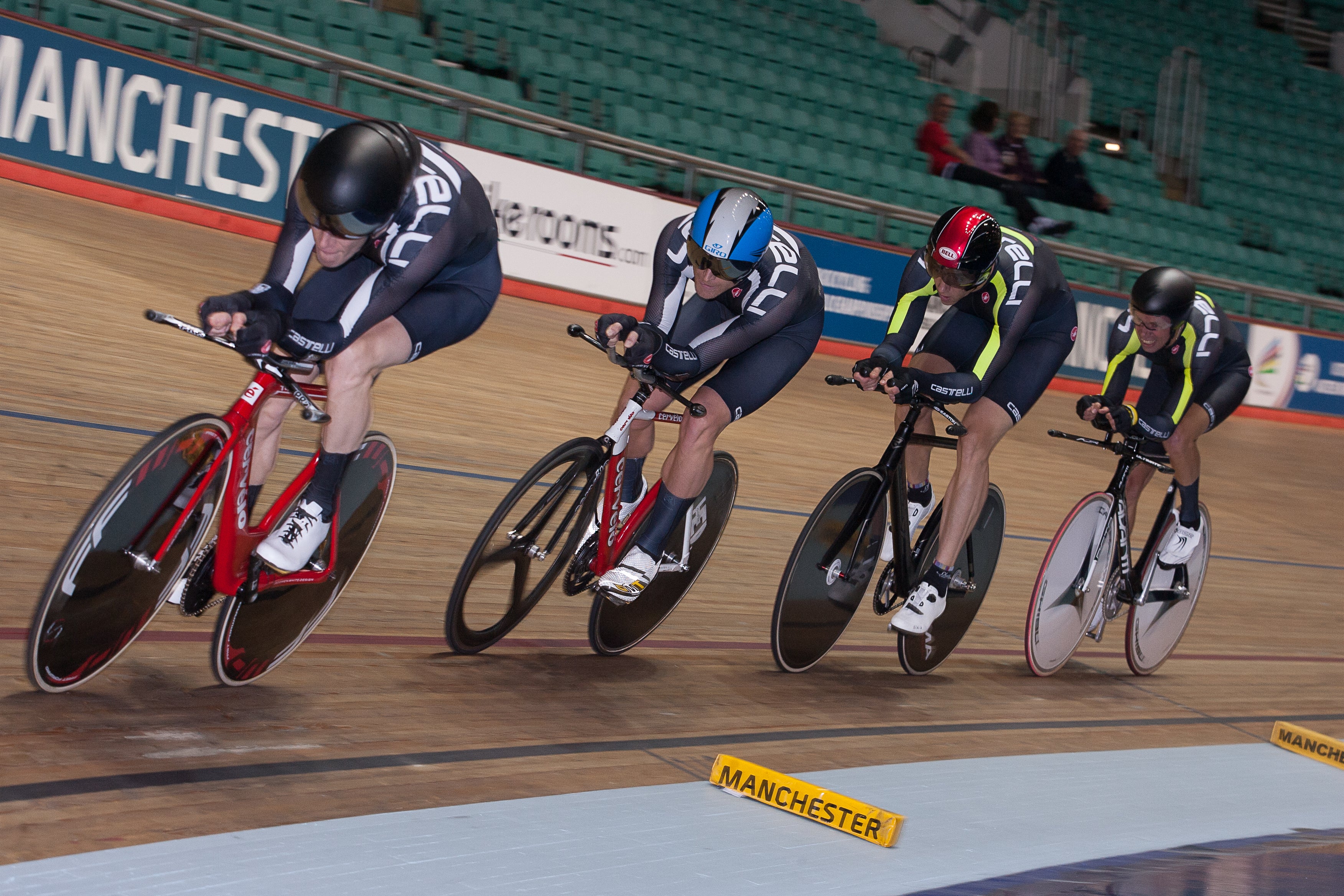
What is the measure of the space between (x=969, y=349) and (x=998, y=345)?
321 mm

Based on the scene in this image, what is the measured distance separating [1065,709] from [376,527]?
250 centimetres

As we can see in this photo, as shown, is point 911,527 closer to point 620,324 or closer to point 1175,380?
point 1175,380

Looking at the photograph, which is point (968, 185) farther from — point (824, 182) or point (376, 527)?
point (376, 527)

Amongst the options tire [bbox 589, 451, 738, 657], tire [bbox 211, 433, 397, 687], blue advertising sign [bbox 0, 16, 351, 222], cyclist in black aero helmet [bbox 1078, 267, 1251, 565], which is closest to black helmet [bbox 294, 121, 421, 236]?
tire [bbox 211, 433, 397, 687]

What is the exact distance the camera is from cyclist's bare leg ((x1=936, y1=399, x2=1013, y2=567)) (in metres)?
3.91

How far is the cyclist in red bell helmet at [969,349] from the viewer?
3605mm

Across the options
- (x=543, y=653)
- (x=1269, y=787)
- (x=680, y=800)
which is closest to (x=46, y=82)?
(x=543, y=653)

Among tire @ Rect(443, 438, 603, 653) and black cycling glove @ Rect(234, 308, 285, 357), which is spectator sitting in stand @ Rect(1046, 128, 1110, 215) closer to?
tire @ Rect(443, 438, 603, 653)

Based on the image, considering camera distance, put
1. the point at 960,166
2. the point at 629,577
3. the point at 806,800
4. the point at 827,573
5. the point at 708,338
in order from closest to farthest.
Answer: the point at 806,800
the point at 629,577
the point at 708,338
the point at 827,573
the point at 960,166

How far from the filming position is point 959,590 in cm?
409

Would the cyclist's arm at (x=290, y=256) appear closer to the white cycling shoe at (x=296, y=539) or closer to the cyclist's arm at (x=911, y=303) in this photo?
the white cycling shoe at (x=296, y=539)

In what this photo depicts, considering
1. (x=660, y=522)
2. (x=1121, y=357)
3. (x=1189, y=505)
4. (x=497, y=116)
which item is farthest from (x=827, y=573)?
(x=497, y=116)

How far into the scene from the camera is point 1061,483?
8102mm

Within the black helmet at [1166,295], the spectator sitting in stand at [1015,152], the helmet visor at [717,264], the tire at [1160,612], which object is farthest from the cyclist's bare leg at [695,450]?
the spectator sitting in stand at [1015,152]
